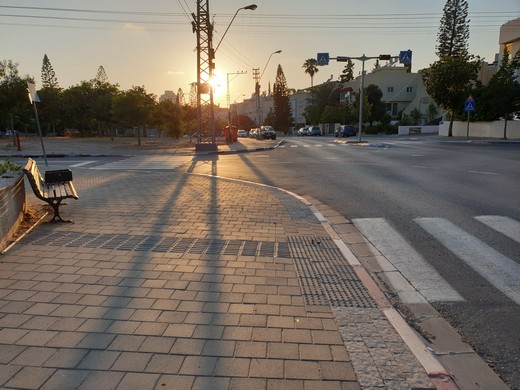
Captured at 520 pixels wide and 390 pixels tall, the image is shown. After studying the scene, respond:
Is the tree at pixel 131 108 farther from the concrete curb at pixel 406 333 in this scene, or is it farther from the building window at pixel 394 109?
the building window at pixel 394 109

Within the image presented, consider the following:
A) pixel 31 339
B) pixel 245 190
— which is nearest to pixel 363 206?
pixel 245 190

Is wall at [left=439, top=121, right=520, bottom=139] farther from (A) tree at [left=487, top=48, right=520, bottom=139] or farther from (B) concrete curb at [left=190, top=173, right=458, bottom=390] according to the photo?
(B) concrete curb at [left=190, top=173, right=458, bottom=390]

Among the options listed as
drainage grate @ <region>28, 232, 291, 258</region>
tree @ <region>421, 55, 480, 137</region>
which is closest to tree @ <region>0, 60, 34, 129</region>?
drainage grate @ <region>28, 232, 291, 258</region>

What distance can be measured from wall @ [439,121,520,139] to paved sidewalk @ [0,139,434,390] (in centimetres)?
3375

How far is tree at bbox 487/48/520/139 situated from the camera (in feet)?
101

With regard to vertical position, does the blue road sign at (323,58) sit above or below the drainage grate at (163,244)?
above

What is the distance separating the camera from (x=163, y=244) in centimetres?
555

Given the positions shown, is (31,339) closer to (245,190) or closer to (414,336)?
(414,336)

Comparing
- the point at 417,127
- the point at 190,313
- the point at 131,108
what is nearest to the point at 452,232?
the point at 190,313

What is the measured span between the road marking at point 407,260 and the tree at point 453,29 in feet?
215

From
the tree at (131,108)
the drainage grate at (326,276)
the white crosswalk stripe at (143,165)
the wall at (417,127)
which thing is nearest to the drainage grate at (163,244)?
the drainage grate at (326,276)

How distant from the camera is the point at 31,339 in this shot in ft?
10.3

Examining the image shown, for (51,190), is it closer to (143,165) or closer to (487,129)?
(143,165)

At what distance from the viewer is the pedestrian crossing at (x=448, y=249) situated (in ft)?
14.3
